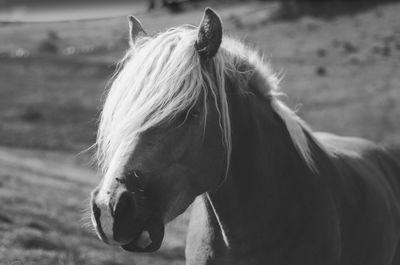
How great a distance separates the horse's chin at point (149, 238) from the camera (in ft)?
7.64

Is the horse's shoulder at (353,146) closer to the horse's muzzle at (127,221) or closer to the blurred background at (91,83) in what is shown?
the blurred background at (91,83)

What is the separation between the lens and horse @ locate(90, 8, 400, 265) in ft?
7.72

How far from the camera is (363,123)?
45.7 feet

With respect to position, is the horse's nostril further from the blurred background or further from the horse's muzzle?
the blurred background

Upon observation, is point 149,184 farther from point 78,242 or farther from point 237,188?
point 78,242

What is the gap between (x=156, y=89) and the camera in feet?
8.04

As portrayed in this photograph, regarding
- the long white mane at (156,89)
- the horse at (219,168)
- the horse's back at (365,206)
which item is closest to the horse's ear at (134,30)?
the horse at (219,168)

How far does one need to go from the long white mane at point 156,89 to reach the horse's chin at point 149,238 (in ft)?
0.77

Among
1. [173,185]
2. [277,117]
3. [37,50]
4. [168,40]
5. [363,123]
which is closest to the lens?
[173,185]

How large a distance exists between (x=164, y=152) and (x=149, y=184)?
0.14 metres

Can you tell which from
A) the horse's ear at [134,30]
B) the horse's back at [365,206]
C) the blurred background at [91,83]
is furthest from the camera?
the blurred background at [91,83]

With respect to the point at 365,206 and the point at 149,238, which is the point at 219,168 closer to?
the point at 149,238

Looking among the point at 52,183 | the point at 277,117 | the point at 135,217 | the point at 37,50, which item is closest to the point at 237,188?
the point at 277,117

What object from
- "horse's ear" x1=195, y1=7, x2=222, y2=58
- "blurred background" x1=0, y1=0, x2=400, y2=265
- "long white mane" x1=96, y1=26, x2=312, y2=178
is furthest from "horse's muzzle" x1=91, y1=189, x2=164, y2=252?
"blurred background" x1=0, y1=0, x2=400, y2=265
